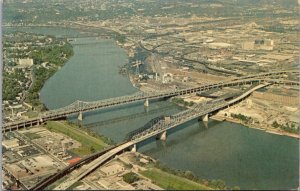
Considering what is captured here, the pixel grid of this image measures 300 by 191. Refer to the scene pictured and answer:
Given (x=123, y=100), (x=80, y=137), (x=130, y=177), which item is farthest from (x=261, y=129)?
(x=130, y=177)

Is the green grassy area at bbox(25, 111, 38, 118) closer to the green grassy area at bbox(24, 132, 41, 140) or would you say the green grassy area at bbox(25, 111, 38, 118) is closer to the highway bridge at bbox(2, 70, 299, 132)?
the highway bridge at bbox(2, 70, 299, 132)

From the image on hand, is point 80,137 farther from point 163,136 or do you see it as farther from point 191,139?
point 191,139

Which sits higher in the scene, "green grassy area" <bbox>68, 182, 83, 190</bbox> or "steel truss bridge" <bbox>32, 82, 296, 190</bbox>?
"green grassy area" <bbox>68, 182, 83, 190</bbox>

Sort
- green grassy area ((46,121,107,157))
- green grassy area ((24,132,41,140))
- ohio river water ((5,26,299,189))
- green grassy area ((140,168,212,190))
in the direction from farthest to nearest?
green grassy area ((24,132,41,140)) < green grassy area ((46,121,107,157)) < ohio river water ((5,26,299,189)) < green grassy area ((140,168,212,190))

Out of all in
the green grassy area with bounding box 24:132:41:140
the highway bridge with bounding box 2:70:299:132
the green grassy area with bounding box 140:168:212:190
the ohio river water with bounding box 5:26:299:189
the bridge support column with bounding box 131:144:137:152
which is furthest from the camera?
the highway bridge with bounding box 2:70:299:132

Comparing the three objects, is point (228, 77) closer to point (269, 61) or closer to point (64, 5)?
point (269, 61)

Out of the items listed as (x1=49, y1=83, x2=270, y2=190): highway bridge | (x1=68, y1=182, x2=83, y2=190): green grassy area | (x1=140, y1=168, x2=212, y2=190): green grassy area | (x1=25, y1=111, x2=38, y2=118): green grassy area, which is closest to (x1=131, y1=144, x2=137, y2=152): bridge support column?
(x1=49, y1=83, x2=270, y2=190): highway bridge
